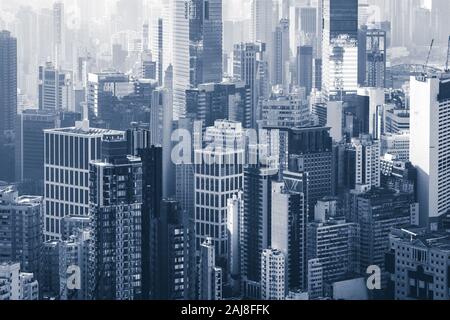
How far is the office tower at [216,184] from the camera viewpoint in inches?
288

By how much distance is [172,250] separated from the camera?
6.63 metres

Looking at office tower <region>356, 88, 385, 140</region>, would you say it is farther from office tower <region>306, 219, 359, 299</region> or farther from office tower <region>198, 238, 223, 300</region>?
office tower <region>198, 238, 223, 300</region>

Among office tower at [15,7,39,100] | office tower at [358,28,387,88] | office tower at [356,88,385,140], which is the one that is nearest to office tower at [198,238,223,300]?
office tower at [15,7,39,100]

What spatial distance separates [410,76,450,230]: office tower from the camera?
8.61m

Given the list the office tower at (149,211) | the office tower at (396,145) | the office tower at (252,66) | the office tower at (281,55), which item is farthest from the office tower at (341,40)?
the office tower at (149,211)

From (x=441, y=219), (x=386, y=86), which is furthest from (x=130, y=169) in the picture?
(x=386, y=86)

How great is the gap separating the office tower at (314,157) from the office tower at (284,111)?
530mm

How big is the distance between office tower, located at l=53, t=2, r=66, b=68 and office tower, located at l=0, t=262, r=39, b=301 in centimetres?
402

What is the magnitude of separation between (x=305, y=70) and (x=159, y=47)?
1.93m

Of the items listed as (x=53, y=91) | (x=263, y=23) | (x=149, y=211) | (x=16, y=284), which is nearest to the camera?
(x=16, y=284)

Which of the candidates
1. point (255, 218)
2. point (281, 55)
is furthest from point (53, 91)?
point (255, 218)

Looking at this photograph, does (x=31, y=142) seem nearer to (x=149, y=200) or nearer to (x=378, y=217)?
(x=149, y=200)

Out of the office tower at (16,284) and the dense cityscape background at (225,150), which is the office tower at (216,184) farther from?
the office tower at (16,284)
